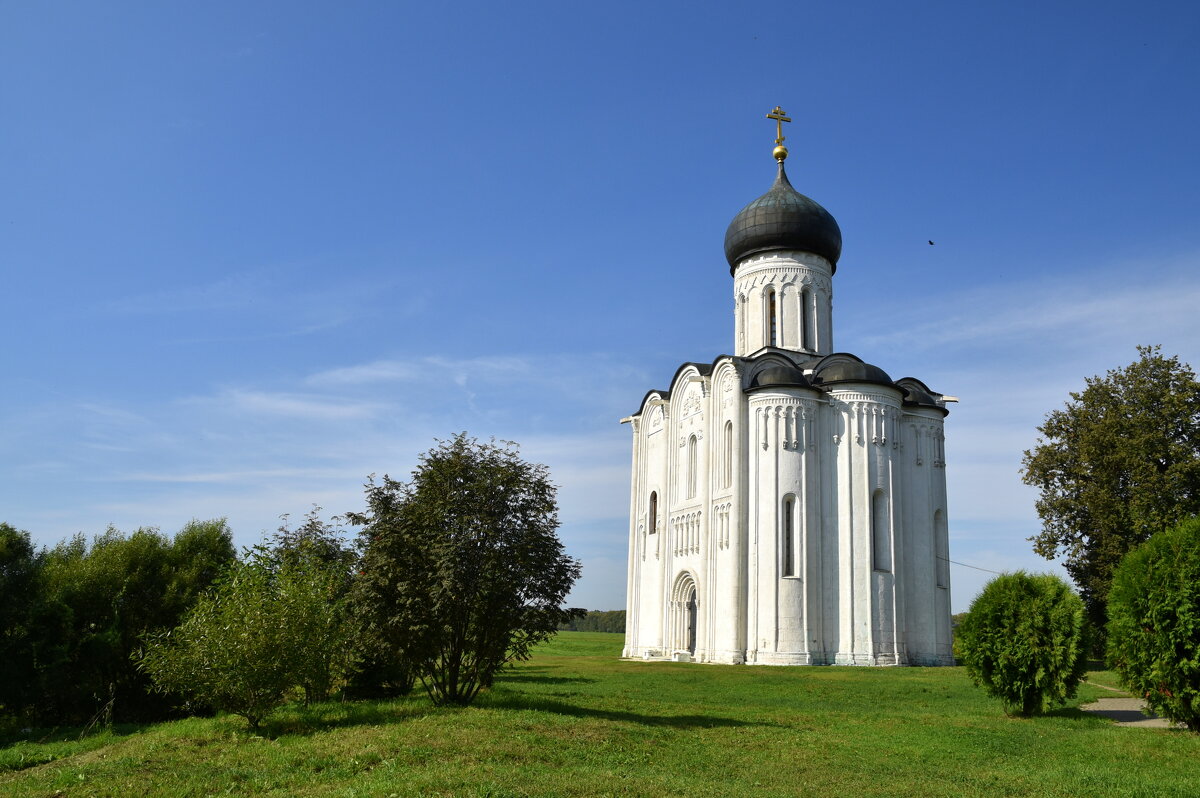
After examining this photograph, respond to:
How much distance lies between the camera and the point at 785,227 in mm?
36406

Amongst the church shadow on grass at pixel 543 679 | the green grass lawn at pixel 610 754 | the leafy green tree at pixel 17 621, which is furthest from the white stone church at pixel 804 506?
the leafy green tree at pixel 17 621

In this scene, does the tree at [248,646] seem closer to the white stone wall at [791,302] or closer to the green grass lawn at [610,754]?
the green grass lawn at [610,754]

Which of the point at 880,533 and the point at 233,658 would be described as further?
the point at 880,533

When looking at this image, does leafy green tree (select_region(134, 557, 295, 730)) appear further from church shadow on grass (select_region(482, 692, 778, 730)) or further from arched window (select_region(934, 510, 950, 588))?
arched window (select_region(934, 510, 950, 588))

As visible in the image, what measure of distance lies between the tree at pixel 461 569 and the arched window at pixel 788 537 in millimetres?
17052

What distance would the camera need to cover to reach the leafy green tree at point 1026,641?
15312 mm

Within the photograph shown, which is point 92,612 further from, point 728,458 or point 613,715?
point 728,458

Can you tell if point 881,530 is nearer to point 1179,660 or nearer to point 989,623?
point 989,623

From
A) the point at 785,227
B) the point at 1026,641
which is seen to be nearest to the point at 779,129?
the point at 785,227

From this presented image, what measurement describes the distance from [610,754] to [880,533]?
2248 cm

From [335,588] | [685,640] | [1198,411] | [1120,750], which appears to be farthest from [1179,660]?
[685,640]

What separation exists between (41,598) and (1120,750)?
768 inches

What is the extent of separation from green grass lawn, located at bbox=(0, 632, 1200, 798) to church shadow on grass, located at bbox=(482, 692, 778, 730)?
2.1 inches

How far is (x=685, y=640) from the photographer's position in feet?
116
